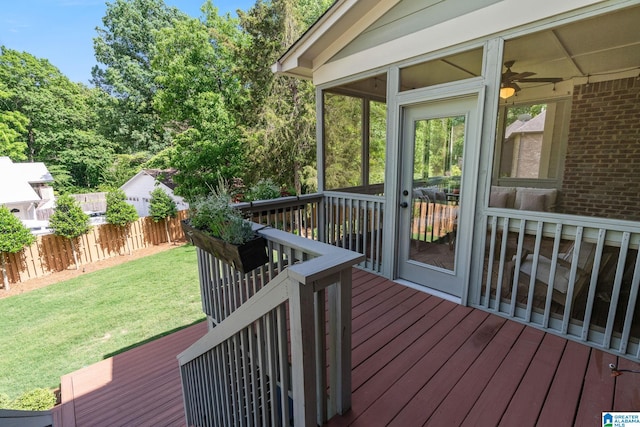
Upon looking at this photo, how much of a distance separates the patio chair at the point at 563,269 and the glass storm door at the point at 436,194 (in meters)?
0.48

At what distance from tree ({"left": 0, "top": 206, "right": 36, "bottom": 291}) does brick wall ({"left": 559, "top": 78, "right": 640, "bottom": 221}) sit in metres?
11.7

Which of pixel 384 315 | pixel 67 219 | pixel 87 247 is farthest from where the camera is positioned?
pixel 87 247

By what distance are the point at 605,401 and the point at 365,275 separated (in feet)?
7.03

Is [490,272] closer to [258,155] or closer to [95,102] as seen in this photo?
[258,155]

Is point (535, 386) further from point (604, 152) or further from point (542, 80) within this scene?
point (604, 152)

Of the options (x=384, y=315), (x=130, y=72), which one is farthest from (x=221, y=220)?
(x=130, y=72)

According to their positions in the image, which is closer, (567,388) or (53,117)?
(567,388)

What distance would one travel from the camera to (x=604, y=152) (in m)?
4.31

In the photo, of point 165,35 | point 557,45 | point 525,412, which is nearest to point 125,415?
point 525,412

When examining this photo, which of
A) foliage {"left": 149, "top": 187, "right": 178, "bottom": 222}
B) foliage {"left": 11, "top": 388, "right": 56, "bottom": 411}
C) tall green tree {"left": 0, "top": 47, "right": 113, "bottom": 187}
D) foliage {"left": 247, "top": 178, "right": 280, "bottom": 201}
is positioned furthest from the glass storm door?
tall green tree {"left": 0, "top": 47, "right": 113, "bottom": 187}

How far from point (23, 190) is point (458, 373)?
59.3 feet

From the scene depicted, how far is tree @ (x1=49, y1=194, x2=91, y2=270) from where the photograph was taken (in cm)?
821

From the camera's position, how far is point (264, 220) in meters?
3.45

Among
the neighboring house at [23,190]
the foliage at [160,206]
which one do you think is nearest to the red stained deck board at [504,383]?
the foliage at [160,206]
